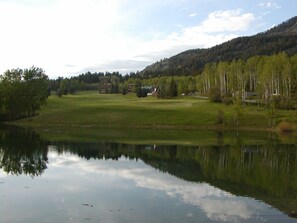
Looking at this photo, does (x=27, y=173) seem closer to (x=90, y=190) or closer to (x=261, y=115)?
(x=90, y=190)

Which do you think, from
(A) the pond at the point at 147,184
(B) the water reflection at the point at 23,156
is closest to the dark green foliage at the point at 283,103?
(A) the pond at the point at 147,184

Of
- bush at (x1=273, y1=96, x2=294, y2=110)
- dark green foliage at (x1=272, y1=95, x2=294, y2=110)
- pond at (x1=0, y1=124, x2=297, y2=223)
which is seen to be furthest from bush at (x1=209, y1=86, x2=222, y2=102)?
pond at (x1=0, y1=124, x2=297, y2=223)

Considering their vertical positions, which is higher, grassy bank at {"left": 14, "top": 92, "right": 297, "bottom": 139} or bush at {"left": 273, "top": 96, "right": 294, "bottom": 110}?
bush at {"left": 273, "top": 96, "right": 294, "bottom": 110}

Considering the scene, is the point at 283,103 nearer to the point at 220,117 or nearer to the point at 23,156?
the point at 220,117

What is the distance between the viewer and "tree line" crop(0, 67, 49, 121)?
124625 millimetres

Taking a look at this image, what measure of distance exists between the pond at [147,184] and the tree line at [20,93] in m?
64.0

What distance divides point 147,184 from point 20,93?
322ft

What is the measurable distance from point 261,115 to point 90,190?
265 feet

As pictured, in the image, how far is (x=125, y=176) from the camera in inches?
1599

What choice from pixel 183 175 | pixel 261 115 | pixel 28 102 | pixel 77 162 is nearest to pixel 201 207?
pixel 183 175

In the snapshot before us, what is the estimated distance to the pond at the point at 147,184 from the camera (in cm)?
2588

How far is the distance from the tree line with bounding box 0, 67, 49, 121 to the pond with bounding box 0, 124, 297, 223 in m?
64.0

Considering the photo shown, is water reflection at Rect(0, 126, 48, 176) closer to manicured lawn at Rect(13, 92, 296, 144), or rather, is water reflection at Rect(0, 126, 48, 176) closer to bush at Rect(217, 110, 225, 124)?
manicured lawn at Rect(13, 92, 296, 144)

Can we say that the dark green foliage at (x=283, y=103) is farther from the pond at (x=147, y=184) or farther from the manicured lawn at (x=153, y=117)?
the pond at (x=147, y=184)
